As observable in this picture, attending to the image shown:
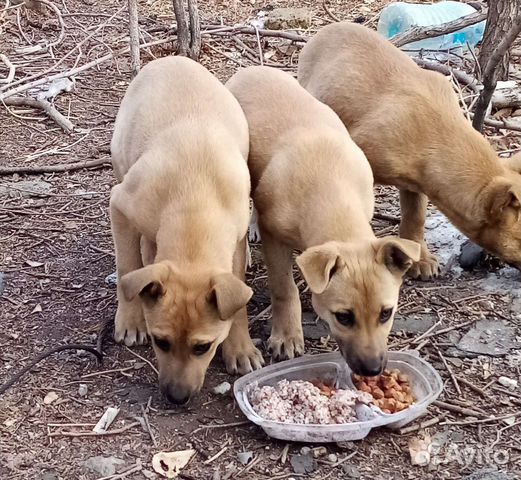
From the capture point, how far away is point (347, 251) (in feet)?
15.6

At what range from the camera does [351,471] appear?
4.54 metres

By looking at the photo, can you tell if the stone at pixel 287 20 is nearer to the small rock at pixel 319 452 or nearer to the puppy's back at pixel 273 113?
the puppy's back at pixel 273 113

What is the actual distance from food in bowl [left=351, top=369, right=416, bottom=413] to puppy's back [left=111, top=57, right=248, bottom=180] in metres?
1.73

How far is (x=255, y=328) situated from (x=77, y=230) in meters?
2.03

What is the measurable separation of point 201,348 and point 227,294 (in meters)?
0.42

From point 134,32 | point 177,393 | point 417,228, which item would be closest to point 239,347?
point 177,393

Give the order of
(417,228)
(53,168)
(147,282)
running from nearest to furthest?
(147,282)
(417,228)
(53,168)

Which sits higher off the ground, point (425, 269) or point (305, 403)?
point (305, 403)

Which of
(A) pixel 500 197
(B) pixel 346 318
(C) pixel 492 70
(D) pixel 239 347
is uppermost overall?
(C) pixel 492 70

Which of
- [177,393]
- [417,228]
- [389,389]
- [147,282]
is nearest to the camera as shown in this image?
[147,282]

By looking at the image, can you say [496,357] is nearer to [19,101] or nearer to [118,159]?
[118,159]

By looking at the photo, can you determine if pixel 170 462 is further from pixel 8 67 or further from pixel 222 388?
pixel 8 67

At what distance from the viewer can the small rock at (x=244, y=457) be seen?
4.61m

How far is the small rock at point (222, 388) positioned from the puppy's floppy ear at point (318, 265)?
38.9 inches
